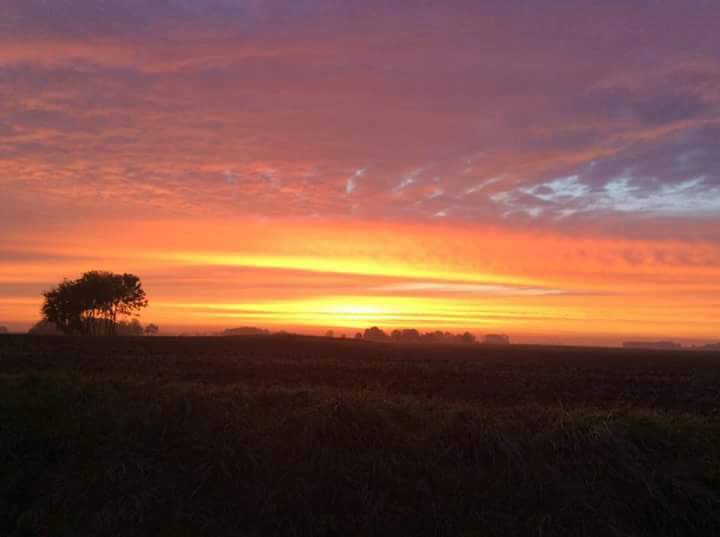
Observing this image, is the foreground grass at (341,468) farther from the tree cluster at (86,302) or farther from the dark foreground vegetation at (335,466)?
→ the tree cluster at (86,302)

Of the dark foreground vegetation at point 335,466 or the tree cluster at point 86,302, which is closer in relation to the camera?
the dark foreground vegetation at point 335,466

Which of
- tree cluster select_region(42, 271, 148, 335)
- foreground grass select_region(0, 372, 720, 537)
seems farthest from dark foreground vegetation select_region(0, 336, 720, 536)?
tree cluster select_region(42, 271, 148, 335)

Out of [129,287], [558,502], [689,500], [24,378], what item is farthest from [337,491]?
[129,287]

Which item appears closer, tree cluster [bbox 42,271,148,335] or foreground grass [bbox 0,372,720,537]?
foreground grass [bbox 0,372,720,537]

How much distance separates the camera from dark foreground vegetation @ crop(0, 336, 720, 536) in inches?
324

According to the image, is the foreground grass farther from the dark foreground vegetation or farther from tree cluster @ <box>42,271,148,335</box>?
tree cluster @ <box>42,271,148,335</box>

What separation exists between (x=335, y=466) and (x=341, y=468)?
0.10 meters

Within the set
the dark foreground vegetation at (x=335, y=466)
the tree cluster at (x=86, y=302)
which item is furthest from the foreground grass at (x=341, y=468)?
the tree cluster at (x=86, y=302)

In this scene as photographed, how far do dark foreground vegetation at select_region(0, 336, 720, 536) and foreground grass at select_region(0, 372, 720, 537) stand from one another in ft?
0.07

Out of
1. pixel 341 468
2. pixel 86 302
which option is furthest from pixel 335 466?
pixel 86 302

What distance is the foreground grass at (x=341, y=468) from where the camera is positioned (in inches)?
324

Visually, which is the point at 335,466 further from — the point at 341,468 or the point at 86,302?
the point at 86,302

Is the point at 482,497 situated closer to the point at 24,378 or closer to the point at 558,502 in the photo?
the point at 558,502

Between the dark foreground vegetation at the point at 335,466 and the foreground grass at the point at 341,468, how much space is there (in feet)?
0.07
